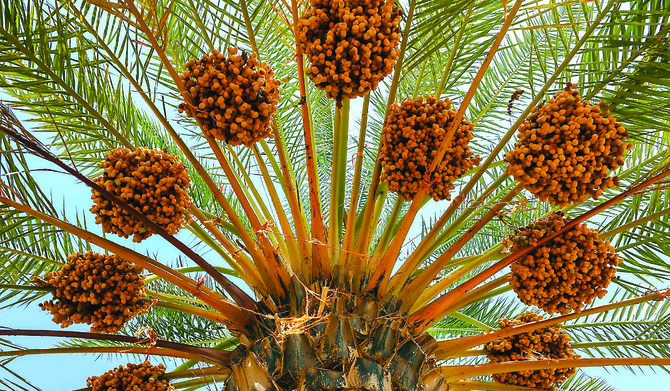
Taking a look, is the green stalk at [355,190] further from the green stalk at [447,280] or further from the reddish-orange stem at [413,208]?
the green stalk at [447,280]

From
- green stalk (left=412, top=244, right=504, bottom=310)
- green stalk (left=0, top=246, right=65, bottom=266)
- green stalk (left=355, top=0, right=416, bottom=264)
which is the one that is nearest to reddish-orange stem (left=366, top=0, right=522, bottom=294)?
green stalk (left=355, top=0, right=416, bottom=264)

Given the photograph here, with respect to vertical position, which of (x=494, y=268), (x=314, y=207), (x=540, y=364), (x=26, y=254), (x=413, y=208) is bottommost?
(x=540, y=364)

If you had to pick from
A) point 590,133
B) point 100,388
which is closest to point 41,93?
point 100,388

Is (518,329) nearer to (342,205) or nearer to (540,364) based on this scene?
(540,364)

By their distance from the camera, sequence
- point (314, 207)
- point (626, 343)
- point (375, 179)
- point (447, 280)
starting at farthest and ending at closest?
point (626, 343) < point (447, 280) < point (375, 179) < point (314, 207)

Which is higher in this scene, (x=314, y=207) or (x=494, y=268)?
(x=314, y=207)

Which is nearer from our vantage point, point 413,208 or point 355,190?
point 413,208

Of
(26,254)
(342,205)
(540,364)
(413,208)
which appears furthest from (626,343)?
(26,254)

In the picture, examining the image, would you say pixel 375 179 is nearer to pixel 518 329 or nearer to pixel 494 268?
pixel 494 268

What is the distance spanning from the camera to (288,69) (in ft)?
18.1

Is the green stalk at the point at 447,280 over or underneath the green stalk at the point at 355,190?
underneath

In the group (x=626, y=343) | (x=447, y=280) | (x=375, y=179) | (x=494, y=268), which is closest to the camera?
(x=494, y=268)

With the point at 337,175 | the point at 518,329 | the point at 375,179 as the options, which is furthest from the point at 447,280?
the point at 337,175

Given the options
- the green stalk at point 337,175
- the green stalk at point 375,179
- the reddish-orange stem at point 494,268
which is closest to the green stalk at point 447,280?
the reddish-orange stem at point 494,268
